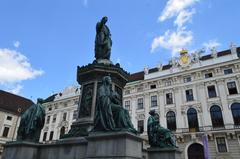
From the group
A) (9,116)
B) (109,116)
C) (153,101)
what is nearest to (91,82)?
(109,116)

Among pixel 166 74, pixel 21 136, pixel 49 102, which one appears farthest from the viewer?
pixel 49 102

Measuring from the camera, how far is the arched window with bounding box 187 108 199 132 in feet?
88.0

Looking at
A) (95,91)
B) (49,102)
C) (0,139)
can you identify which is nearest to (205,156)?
(95,91)

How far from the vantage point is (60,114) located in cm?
3978

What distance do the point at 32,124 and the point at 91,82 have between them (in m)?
2.71

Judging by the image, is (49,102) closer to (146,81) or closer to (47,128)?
(47,128)

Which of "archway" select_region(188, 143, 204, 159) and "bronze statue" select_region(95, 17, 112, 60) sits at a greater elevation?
"bronze statue" select_region(95, 17, 112, 60)

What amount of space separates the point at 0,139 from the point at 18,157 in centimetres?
3612

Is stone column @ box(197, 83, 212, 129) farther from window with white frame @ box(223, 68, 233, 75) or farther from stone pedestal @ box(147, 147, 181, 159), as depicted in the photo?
stone pedestal @ box(147, 147, 181, 159)

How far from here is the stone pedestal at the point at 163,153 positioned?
24.9ft

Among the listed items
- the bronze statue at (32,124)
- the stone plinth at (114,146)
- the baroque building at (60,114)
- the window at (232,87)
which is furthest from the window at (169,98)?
the stone plinth at (114,146)

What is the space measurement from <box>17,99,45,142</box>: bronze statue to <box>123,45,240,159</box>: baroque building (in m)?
22.4

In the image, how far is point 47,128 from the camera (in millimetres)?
39938

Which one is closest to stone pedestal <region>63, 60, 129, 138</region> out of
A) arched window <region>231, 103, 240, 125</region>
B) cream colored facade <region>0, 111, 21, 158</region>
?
arched window <region>231, 103, 240, 125</region>
